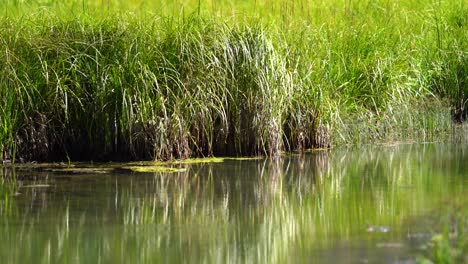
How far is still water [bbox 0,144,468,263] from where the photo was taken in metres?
5.42

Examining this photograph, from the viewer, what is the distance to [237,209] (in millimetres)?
6828

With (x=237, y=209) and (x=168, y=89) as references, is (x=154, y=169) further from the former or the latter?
(x=237, y=209)

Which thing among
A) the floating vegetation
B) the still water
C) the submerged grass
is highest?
the submerged grass

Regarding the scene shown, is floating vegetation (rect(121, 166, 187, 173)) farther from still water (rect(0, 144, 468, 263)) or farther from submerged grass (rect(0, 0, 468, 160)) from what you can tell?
submerged grass (rect(0, 0, 468, 160))

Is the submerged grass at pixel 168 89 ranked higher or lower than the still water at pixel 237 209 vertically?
higher

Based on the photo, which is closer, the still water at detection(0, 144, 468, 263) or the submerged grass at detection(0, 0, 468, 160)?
the still water at detection(0, 144, 468, 263)

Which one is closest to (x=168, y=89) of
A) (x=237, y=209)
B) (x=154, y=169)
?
(x=154, y=169)

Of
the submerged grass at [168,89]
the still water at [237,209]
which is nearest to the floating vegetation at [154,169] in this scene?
the still water at [237,209]

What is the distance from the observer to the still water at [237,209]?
17.8ft

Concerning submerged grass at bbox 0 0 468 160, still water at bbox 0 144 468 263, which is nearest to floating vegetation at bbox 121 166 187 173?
still water at bbox 0 144 468 263

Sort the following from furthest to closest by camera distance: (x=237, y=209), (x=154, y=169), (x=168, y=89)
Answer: (x=168, y=89) < (x=154, y=169) < (x=237, y=209)

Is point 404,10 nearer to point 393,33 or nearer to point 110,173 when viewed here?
point 393,33

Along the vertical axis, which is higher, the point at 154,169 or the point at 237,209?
the point at 154,169

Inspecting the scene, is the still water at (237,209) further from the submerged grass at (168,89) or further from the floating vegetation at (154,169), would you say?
the submerged grass at (168,89)
